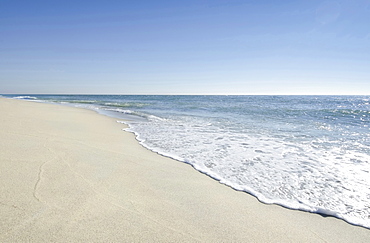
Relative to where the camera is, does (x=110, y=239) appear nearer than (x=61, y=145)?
Yes

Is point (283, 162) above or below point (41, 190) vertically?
below

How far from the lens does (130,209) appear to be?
2.32 meters

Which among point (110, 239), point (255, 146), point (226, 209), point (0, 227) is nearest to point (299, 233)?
point (226, 209)

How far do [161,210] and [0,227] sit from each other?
55.0 inches

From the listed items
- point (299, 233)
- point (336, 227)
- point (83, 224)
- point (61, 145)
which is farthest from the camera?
point (61, 145)

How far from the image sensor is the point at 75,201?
2336 millimetres

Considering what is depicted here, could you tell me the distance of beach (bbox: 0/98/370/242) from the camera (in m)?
1.92

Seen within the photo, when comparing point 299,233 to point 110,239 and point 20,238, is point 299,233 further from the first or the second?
point 20,238

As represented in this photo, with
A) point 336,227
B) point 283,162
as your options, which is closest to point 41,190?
point 336,227

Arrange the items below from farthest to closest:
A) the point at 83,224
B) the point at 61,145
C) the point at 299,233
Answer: the point at 61,145
the point at 299,233
the point at 83,224

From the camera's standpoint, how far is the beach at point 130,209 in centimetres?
192

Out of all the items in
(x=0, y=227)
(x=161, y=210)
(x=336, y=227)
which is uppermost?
(x=0, y=227)

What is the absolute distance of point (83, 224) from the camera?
6.49ft

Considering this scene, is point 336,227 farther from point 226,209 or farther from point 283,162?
point 283,162
